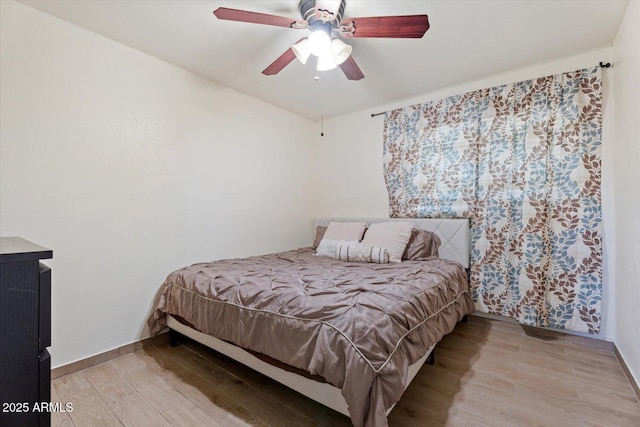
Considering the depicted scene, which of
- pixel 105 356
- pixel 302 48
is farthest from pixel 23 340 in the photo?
pixel 302 48

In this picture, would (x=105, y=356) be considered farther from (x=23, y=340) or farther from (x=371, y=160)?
(x=371, y=160)

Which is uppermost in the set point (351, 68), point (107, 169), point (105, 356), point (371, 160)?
point (351, 68)

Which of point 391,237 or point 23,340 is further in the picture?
point 391,237

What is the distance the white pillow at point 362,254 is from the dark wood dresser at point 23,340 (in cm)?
216

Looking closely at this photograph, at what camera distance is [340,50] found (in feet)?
6.22

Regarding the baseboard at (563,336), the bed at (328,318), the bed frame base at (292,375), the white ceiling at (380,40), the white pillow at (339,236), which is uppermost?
the white ceiling at (380,40)

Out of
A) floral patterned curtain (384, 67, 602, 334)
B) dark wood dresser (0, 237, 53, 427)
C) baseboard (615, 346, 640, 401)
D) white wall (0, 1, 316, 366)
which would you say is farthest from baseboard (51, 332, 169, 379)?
baseboard (615, 346, 640, 401)

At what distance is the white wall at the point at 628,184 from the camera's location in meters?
1.67

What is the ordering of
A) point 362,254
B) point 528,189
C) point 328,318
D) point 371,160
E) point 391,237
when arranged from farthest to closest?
1. point 371,160
2. point 391,237
3. point 362,254
4. point 528,189
5. point 328,318

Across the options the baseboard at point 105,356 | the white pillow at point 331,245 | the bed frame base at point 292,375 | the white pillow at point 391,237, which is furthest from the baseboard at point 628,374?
the baseboard at point 105,356

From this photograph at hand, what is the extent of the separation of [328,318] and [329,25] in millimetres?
1748

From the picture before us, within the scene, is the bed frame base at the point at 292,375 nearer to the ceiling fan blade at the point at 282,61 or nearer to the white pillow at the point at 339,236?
the white pillow at the point at 339,236

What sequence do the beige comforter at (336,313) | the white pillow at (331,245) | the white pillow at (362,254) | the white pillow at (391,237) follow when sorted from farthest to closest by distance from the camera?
the white pillow at (331,245) → the white pillow at (391,237) → the white pillow at (362,254) → the beige comforter at (336,313)

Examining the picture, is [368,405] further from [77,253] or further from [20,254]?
[77,253]
